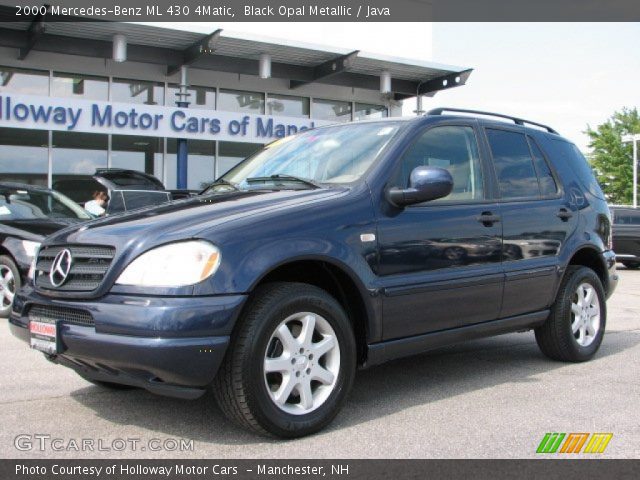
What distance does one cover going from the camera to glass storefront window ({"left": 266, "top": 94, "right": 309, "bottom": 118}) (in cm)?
1828

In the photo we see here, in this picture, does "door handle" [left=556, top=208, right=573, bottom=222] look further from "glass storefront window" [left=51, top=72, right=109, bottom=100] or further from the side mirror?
"glass storefront window" [left=51, top=72, right=109, bottom=100]

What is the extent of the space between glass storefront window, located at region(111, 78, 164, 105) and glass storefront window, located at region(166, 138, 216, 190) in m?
1.02

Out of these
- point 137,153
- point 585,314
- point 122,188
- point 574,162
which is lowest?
point 585,314

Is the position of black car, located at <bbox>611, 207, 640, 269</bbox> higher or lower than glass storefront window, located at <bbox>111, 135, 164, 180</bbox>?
lower

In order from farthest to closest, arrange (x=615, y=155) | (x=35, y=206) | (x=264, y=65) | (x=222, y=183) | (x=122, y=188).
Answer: (x=615, y=155) → (x=264, y=65) → (x=122, y=188) → (x=35, y=206) → (x=222, y=183)

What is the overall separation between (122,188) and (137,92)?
23.3 ft

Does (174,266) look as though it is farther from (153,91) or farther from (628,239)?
(628,239)

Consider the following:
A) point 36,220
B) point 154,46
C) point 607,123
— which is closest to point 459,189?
point 36,220

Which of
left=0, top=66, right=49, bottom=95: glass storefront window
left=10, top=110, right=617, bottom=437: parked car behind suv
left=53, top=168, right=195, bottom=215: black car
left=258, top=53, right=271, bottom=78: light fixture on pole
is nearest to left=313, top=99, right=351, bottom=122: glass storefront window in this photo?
left=258, top=53, right=271, bottom=78: light fixture on pole

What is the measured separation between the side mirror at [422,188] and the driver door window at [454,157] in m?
0.22

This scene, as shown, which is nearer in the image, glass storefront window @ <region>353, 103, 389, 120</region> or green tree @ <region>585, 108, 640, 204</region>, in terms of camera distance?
glass storefront window @ <region>353, 103, 389, 120</region>

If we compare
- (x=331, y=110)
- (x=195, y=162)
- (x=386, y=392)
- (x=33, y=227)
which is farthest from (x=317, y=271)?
(x=331, y=110)

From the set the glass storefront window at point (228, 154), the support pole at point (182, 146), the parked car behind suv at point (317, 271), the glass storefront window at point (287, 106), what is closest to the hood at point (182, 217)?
the parked car behind suv at point (317, 271)

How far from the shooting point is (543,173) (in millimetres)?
5457
